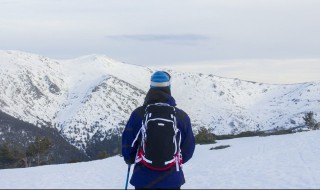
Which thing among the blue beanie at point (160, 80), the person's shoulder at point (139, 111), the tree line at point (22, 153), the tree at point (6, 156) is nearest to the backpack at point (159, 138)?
the person's shoulder at point (139, 111)

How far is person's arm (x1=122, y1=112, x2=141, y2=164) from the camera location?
24.1ft

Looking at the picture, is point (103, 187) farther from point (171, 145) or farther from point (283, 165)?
point (171, 145)

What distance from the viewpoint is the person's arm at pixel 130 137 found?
24.1ft

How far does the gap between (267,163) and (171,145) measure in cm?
1722

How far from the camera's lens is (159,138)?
7.14 m

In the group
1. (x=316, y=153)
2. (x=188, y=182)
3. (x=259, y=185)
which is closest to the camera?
(x=259, y=185)

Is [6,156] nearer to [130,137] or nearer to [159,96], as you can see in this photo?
[130,137]

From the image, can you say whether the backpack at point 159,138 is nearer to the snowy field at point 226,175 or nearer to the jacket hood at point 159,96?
the jacket hood at point 159,96

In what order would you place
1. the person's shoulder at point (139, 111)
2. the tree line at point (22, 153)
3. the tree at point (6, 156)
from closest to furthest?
the person's shoulder at point (139, 111) < the tree line at point (22, 153) < the tree at point (6, 156)

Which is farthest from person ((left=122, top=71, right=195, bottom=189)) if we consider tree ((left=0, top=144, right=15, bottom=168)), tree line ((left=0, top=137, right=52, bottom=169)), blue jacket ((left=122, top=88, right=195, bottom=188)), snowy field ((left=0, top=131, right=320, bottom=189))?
tree ((left=0, top=144, right=15, bottom=168))

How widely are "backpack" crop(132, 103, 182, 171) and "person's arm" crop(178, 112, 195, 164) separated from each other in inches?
6.4

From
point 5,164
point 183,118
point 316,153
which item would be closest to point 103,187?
point 183,118

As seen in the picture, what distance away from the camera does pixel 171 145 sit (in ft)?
23.7

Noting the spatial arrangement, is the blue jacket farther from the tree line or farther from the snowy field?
the tree line
